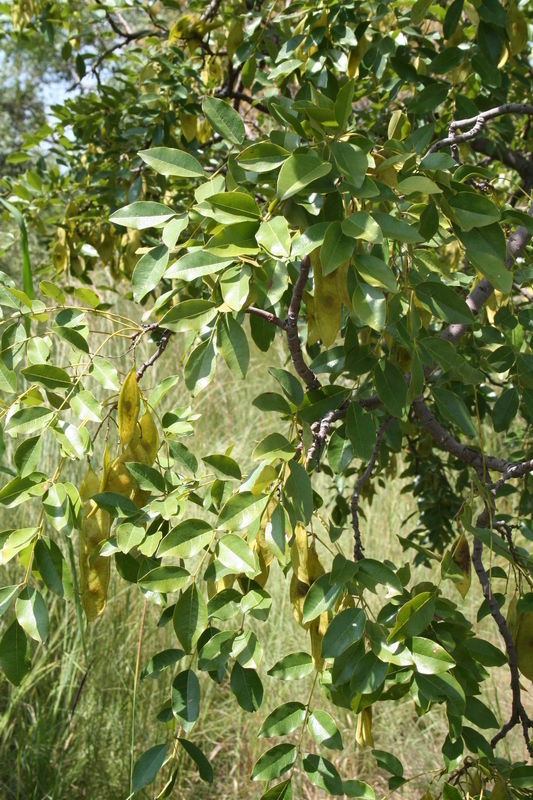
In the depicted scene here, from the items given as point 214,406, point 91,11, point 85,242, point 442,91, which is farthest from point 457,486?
point 214,406

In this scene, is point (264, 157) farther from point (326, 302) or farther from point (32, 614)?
point (32, 614)

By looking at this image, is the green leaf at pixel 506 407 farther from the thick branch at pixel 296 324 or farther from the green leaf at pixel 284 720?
the green leaf at pixel 284 720

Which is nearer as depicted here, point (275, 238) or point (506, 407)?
point (275, 238)

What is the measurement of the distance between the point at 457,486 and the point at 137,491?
1.00m

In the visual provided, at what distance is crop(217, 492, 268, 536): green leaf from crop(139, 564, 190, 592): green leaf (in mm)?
66

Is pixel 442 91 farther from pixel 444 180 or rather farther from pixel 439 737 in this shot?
pixel 439 737

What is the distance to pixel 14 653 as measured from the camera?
1.86 ft

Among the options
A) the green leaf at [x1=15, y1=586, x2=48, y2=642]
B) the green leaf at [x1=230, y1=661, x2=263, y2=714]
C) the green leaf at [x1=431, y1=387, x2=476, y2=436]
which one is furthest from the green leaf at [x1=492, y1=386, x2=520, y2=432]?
the green leaf at [x1=15, y1=586, x2=48, y2=642]

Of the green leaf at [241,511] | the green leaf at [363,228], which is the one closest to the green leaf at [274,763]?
the green leaf at [241,511]

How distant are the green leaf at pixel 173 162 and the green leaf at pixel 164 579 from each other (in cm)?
32

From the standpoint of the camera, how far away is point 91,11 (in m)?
1.43

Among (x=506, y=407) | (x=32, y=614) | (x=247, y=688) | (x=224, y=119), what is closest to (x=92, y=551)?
(x=32, y=614)

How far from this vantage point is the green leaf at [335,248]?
491 mm

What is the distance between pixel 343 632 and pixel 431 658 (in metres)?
0.07
